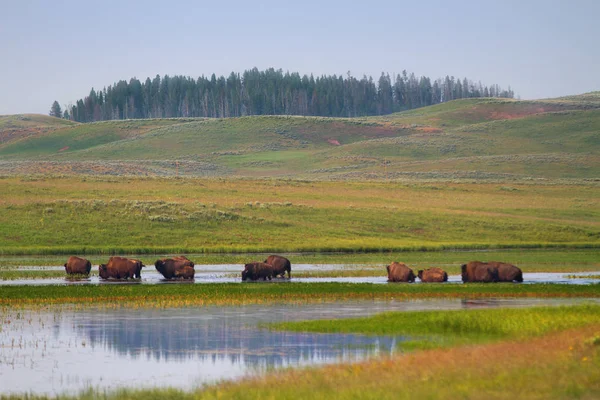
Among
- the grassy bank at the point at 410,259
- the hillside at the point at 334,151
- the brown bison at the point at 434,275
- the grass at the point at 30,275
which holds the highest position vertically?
the hillside at the point at 334,151

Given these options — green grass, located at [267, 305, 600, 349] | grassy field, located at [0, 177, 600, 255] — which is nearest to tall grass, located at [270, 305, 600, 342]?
green grass, located at [267, 305, 600, 349]

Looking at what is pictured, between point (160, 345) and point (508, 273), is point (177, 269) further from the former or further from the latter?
point (160, 345)

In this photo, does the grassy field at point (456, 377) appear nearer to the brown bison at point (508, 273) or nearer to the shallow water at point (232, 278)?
the brown bison at point (508, 273)

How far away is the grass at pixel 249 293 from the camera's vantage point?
107ft

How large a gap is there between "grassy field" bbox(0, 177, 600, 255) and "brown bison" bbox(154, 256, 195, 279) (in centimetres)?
1576

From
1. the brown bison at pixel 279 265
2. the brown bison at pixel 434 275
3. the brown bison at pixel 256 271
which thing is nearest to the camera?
the brown bison at pixel 434 275

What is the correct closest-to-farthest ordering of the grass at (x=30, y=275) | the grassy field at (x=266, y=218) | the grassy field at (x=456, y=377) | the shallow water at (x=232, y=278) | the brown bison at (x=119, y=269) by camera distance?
the grassy field at (x=456, y=377)
the shallow water at (x=232, y=278)
the grass at (x=30, y=275)
the brown bison at (x=119, y=269)
the grassy field at (x=266, y=218)

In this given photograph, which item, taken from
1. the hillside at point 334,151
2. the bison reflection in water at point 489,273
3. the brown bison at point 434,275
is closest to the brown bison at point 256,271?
the brown bison at point 434,275

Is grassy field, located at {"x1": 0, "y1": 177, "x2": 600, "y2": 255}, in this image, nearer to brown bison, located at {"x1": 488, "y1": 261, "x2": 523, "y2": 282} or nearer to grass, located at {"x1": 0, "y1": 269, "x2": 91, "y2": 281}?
grass, located at {"x1": 0, "y1": 269, "x2": 91, "y2": 281}

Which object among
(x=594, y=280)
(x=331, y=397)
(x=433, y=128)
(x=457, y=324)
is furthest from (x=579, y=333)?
(x=433, y=128)

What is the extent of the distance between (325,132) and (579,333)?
6867 inches

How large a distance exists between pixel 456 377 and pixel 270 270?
83.6 feet

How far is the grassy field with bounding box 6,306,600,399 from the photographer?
1556 centimetres

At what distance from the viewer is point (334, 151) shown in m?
162
